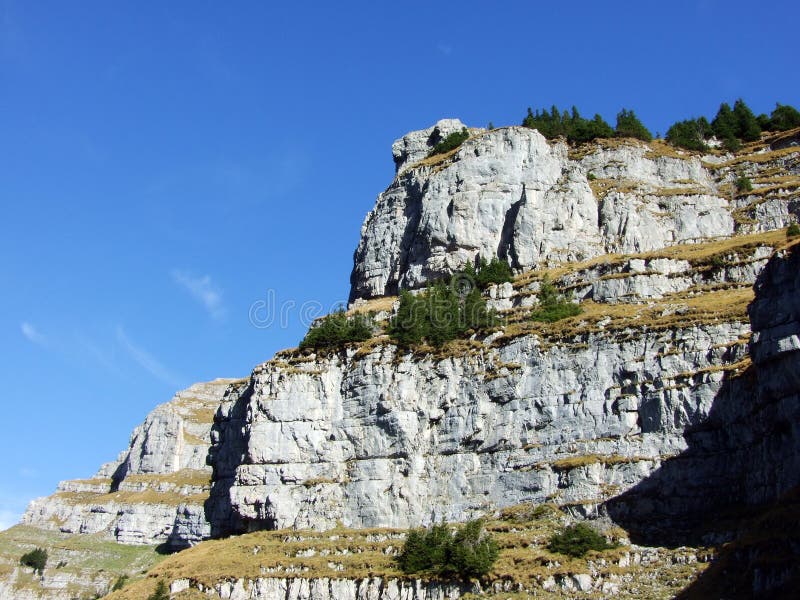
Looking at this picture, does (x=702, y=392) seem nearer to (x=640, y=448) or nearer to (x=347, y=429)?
(x=640, y=448)

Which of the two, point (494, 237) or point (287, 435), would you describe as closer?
point (287, 435)

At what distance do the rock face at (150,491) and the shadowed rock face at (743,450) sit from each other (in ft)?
231

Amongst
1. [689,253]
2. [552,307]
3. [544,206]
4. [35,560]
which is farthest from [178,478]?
[689,253]

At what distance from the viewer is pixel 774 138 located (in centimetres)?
12106

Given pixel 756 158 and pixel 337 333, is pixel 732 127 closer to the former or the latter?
pixel 756 158

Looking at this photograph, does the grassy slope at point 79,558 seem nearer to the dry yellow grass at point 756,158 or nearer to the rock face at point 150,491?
the rock face at point 150,491

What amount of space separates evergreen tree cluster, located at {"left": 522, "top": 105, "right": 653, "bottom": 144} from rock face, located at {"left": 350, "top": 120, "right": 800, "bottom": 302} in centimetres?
345

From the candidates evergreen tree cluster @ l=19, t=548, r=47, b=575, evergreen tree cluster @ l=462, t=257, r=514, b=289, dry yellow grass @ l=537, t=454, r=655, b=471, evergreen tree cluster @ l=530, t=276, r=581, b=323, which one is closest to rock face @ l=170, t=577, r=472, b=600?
dry yellow grass @ l=537, t=454, r=655, b=471

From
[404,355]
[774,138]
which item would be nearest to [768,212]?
[774,138]

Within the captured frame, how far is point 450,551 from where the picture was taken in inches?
Result: 2475

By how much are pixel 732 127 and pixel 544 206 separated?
43.8 m

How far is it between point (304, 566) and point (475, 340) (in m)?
27.4

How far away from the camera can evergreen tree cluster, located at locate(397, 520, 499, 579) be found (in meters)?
60.9

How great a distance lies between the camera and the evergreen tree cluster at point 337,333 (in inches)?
3462
